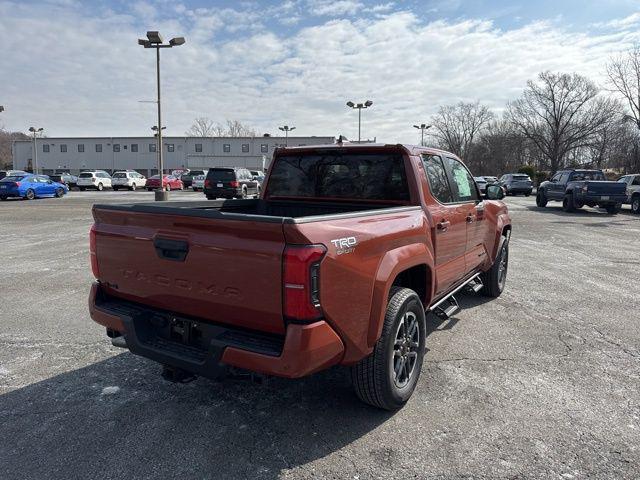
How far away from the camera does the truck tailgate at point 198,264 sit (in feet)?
8.44

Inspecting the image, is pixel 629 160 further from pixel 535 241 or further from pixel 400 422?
pixel 400 422

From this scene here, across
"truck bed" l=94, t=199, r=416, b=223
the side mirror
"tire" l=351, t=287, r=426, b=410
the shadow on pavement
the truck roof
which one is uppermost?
the truck roof

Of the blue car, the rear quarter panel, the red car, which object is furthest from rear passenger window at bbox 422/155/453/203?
the red car

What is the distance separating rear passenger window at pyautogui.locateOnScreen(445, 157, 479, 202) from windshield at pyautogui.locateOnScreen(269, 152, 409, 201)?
0.97 metres

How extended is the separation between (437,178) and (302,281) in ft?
8.07

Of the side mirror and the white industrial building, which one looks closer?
the side mirror

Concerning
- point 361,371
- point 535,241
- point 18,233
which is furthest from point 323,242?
point 18,233

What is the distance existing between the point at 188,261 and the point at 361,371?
136 centimetres

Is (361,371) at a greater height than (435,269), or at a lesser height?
lesser

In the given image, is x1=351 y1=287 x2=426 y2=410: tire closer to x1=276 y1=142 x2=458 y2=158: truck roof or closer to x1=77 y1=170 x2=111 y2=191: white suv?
x1=276 y1=142 x2=458 y2=158: truck roof

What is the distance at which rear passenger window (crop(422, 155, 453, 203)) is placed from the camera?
427cm

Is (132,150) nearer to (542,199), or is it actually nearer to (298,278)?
(542,199)

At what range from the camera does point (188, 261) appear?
2861 millimetres

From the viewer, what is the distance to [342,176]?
4.40 meters
